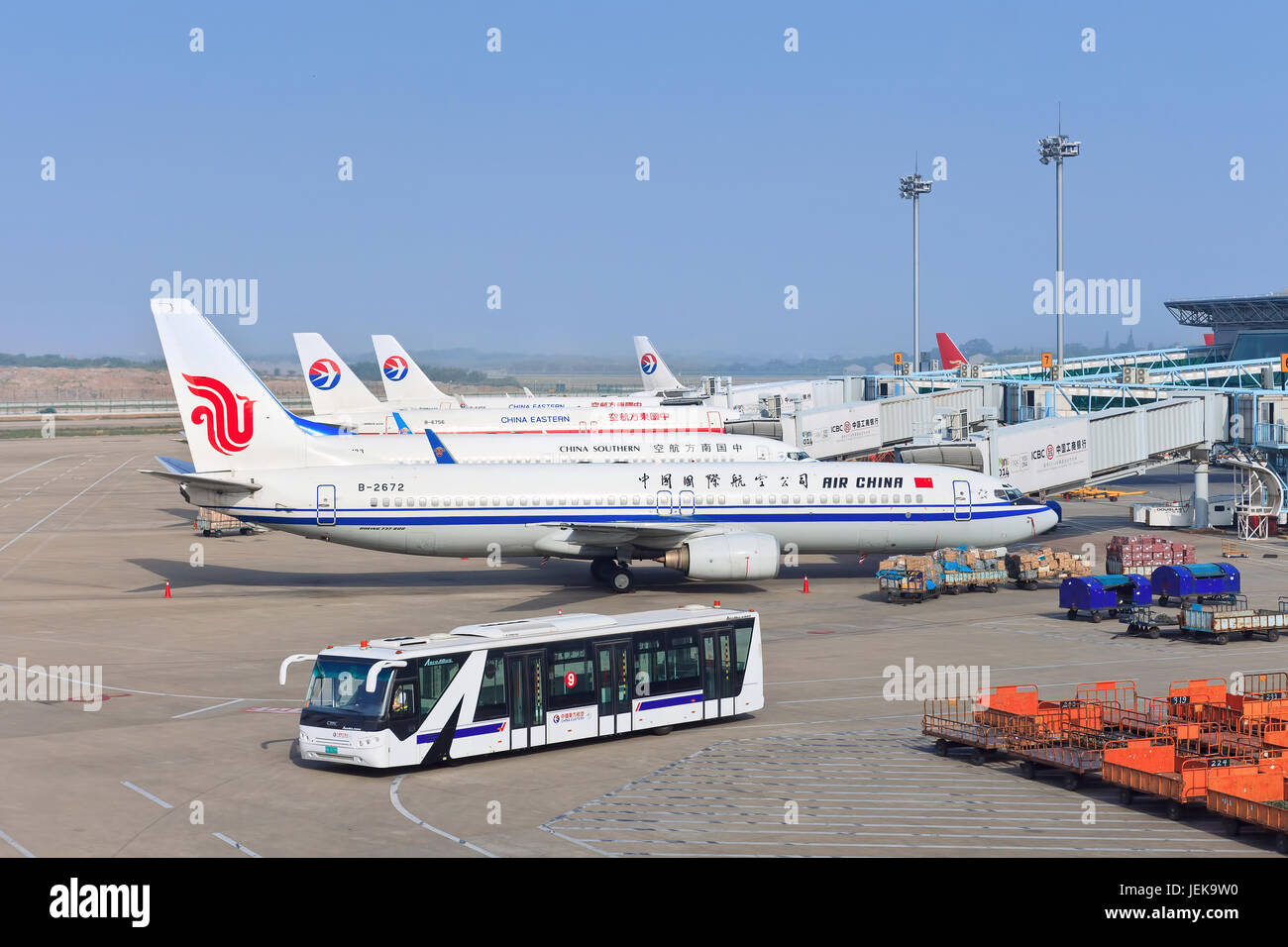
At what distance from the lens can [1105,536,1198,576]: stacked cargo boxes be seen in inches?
1825

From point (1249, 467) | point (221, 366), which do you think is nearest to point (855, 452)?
point (1249, 467)

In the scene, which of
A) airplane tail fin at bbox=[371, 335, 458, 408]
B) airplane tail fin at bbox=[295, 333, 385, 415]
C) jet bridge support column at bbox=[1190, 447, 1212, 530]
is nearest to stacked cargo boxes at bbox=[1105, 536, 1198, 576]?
jet bridge support column at bbox=[1190, 447, 1212, 530]

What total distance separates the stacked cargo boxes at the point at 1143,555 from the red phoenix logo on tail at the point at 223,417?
1280 inches

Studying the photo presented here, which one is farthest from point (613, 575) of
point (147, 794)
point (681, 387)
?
point (681, 387)

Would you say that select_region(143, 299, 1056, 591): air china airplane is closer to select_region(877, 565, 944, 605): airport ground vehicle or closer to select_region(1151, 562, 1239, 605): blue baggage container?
select_region(877, 565, 944, 605): airport ground vehicle

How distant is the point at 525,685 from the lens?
25.8 meters

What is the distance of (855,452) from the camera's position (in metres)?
77.1

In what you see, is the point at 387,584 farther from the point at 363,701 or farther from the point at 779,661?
the point at 363,701

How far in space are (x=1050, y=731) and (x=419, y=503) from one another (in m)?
27.4

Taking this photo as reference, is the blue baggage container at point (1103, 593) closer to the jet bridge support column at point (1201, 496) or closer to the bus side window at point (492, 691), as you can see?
the jet bridge support column at point (1201, 496)

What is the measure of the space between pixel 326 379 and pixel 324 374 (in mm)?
371

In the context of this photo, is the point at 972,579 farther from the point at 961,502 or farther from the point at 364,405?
the point at 364,405

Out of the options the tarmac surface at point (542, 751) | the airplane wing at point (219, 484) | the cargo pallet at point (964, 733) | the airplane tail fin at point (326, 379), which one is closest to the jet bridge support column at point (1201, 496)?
the tarmac surface at point (542, 751)
